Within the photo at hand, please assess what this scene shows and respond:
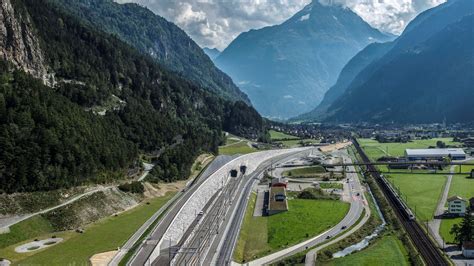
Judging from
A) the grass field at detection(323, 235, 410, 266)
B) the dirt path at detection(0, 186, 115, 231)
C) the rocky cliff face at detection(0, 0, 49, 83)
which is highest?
the rocky cliff face at detection(0, 0, 49, 83)

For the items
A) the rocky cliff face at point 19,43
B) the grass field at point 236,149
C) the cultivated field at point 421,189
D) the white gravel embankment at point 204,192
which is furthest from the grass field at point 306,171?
the rocky cliff face at point 19,43

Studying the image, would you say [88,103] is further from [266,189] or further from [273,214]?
[273,214]

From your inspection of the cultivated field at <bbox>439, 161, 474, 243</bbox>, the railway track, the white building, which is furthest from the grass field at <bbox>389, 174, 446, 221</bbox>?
the white building

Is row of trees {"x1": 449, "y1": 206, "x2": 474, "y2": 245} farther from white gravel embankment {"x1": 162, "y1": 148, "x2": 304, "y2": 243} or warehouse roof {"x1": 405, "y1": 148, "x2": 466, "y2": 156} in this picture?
warehouse roof {"x1": 405, "y1": 148, "x2": 466, "y2": 156}

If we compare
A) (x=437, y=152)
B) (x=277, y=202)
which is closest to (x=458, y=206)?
(x=277, y=202)

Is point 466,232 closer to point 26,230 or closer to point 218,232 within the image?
point 218,232

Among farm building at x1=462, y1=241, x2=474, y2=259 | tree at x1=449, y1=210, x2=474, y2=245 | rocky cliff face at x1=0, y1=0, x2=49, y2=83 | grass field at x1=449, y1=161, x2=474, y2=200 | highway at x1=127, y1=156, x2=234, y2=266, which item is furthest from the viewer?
rocky cliff face at x1=0, y1=0, x2=49, y2=83

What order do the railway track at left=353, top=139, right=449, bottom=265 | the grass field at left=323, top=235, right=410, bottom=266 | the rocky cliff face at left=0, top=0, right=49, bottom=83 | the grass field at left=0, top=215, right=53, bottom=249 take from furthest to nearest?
the rocky cliff face at left=0, top=0, right=49, bottom=83 < the railway track at left=353, top=139, right=449, bottom=265 < the grass field at left=323, top=235, right=410, bottom=266 < the grass field at left=0, top=215, right=53, bottom=249

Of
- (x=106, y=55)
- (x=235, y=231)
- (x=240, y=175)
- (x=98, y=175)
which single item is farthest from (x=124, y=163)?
(x=106, y=55)
